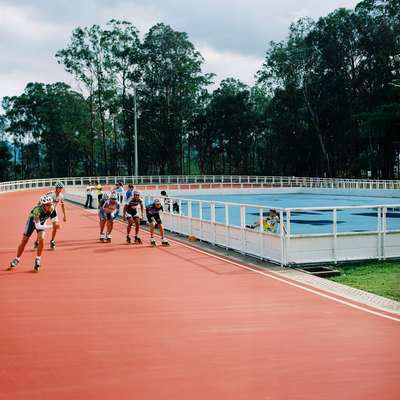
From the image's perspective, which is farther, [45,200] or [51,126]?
[51,126]

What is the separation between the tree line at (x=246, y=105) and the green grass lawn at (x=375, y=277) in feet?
163

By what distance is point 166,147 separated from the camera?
88.8 metres

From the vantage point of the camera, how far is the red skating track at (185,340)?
18.0ft

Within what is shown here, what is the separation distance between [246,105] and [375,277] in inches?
3357

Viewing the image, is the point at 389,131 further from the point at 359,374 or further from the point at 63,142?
the point at 359,374

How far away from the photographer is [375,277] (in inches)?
496

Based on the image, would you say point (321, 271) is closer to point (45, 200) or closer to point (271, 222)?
point (271, 222)

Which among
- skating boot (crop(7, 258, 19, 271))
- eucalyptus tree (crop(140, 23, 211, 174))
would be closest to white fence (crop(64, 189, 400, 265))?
skating boot (crop(7, 258, 19, 271))

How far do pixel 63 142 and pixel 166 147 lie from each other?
22.1m

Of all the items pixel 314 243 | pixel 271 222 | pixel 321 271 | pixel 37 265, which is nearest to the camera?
pixel 37 265

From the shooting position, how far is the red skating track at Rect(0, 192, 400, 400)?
18.0 ft

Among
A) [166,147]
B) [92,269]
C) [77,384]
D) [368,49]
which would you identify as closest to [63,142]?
[166,147]

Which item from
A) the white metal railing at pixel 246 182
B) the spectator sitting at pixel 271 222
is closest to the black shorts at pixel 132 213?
the spectator sitting at pixel 271 222

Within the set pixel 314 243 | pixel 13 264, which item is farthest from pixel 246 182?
pixel 13 264
